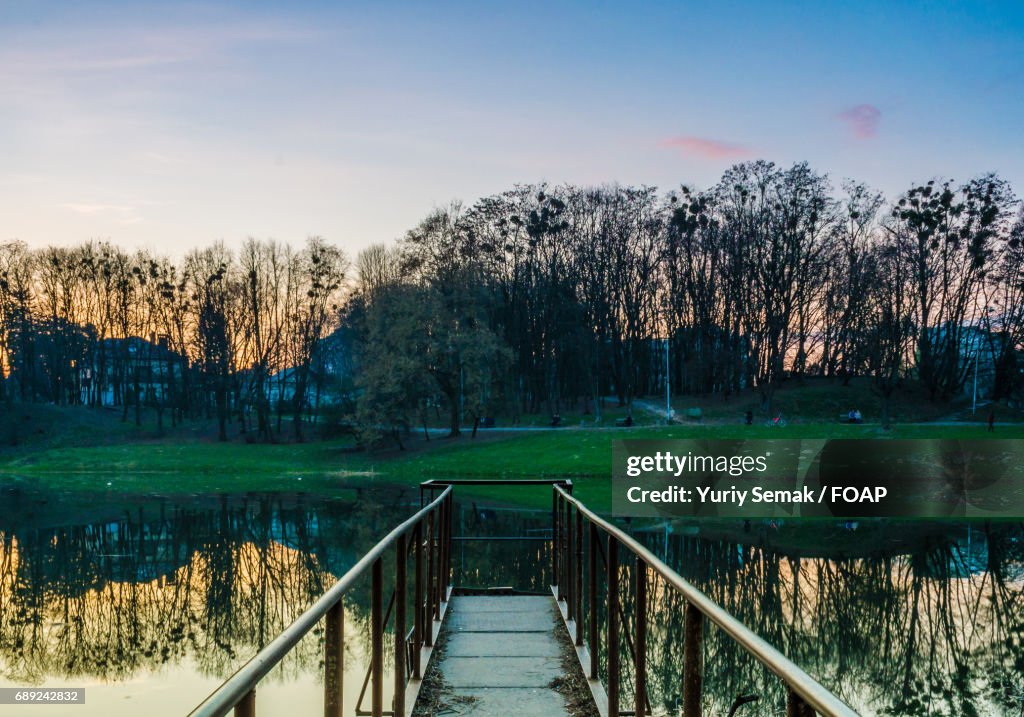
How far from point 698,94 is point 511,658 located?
66.6 ft

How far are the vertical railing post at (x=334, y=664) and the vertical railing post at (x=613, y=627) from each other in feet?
6.63

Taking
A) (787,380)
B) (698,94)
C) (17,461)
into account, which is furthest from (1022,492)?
(17,461)

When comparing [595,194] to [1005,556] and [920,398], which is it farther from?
[1005,556]

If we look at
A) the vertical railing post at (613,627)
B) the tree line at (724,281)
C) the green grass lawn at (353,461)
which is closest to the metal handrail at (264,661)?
the vertical railing post at (613,627)

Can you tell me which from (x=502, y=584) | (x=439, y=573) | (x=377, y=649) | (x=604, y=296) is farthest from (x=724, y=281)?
(x=377, y=649)

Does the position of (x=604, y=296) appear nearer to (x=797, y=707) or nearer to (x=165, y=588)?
(x=165, y=588)

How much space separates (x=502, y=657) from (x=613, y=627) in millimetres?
1994

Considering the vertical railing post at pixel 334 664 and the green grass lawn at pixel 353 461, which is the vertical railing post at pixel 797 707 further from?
the green grass lawn at pixel 353 461

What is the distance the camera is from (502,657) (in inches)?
263

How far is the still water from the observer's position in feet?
30.6

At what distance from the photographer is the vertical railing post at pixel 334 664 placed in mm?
2730

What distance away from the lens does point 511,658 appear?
666cm

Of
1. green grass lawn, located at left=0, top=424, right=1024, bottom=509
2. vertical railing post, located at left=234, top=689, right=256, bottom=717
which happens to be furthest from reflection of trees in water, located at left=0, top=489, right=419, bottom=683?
green grass lawn, located at left=0, top=424, right=1024, bottom=509

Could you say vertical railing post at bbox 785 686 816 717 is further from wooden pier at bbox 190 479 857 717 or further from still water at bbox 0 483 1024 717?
still water at bbox 0 483 1024 717
